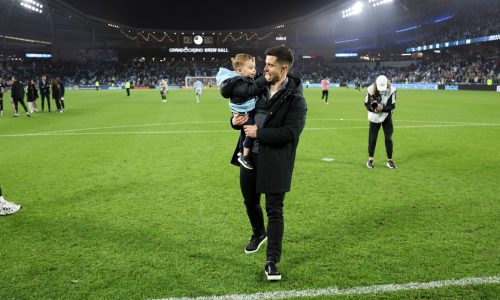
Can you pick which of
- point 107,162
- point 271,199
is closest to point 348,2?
point 107,162

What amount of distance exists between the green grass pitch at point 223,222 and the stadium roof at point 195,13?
80.7m

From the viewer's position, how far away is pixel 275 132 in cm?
396

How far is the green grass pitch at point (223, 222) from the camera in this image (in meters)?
4.36

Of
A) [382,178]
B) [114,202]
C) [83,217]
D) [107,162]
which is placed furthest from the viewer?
[107,162]

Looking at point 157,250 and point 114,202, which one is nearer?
point 157,250

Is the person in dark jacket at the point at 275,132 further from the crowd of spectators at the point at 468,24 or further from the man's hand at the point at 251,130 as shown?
the crowd of spectators at the point at 468,24

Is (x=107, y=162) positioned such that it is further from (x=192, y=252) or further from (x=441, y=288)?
(x=441, y=288)

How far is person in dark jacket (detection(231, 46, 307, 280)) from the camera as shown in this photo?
3.99m

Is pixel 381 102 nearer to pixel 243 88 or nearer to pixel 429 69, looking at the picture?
pixel 243 88

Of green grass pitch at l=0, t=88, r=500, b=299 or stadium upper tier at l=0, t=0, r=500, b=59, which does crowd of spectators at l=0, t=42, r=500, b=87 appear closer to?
stadium upper tier at l=0, t=0, r=500, b=59

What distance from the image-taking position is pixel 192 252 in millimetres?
5059

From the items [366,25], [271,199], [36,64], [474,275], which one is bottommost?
[474,275]

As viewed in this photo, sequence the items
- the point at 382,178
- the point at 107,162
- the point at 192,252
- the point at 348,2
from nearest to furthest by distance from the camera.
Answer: the point at 192,252
the point at 382,178
the point at 107,162
the point at 348,2

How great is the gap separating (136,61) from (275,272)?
92.0 metres
